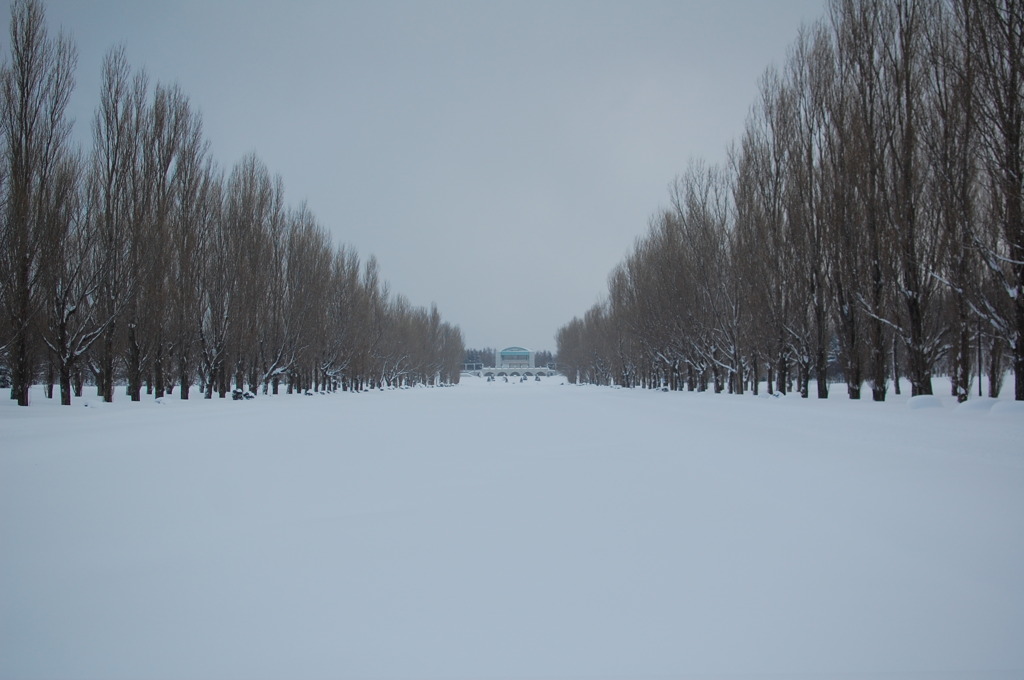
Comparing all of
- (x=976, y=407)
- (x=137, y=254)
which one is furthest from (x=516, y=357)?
(x=976, y=407)

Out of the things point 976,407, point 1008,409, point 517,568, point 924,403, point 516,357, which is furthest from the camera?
point 516,357

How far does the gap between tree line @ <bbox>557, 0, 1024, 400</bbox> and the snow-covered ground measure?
8.89 meters

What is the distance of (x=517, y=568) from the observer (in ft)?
11.2

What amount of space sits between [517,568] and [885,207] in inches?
677

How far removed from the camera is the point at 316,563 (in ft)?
11.5

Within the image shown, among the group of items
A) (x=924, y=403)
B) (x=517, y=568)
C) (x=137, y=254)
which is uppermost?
(x=137, y=254)

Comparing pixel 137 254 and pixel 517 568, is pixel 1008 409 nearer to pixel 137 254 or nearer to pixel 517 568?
pixel 517 568

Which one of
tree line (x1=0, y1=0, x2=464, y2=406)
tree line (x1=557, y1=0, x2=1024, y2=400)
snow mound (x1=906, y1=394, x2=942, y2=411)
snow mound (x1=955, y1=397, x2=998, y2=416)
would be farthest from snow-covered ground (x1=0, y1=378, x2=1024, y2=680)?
tree line (x1=0, y1=0, x2=464, y2=406)

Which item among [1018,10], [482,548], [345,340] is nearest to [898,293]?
[1018,10]

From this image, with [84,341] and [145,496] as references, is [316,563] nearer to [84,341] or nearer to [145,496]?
[145,496]

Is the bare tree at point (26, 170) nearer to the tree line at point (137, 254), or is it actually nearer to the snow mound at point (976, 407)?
the tree line at point (137, 254)

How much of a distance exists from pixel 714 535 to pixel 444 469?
3608mm

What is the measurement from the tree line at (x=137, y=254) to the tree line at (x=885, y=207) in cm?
2432

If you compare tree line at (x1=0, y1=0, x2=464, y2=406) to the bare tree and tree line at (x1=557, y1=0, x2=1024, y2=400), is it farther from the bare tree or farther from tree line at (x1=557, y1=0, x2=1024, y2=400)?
tree line at (x1=557, y1=0, x2=1024, y2=400)
